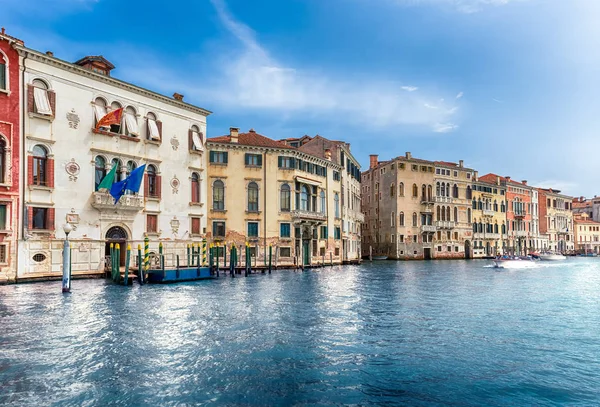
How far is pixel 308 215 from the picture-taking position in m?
35.2

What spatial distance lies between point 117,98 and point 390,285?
1724 cm

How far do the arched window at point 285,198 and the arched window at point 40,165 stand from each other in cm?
1592

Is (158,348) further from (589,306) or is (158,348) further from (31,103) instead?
(31,103)

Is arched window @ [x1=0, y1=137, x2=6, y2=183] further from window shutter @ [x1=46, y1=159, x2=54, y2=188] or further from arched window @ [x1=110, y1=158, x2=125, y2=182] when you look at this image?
arched window @ [x1=110, y1=158, x2=125, y2=182]

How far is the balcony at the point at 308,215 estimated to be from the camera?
34.3m

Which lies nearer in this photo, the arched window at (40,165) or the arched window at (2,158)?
the arched window at (2,158)

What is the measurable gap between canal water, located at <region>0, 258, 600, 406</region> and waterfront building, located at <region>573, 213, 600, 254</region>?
7745 centimetres

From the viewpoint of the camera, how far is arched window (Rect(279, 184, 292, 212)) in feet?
112

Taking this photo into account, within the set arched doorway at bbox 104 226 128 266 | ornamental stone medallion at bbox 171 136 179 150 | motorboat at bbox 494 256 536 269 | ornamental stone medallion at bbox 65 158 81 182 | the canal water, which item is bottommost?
motorboat at bbox 494 256 536 269

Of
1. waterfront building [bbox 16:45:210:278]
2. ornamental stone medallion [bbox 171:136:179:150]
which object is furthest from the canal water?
ornamental stone medallion [bbox 171:136:179:150]

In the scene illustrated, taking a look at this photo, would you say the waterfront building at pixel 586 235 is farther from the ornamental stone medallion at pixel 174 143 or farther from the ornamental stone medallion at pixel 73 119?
the ornamental stone medallion at pixel 73 119

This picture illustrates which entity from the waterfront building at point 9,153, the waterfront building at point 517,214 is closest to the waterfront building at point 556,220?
the waterfront building at point 517,214

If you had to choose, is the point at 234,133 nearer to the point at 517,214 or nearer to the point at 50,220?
the point at 50,220

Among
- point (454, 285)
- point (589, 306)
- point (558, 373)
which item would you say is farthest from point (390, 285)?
point (558, 373)
